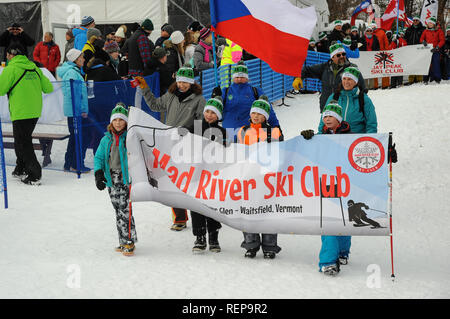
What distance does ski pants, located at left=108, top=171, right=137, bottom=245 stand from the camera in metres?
7.07

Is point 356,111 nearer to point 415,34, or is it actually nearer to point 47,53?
point 47,53

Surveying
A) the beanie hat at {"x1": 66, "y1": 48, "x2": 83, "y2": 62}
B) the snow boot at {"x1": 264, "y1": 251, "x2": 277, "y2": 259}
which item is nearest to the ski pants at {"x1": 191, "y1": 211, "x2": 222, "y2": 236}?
the snow boot at {"x1": 264, "y1": 251, "x2": 277, "y2": 259}

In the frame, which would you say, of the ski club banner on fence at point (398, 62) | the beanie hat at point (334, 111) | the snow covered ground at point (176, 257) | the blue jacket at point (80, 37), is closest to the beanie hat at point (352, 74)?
the beanie hat at point (334, 111)

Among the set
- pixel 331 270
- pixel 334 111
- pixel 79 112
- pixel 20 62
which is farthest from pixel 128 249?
pixel 20 62

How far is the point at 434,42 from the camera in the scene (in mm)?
21062

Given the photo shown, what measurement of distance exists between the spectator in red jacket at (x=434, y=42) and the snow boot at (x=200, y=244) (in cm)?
1539

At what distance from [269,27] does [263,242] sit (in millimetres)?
2599

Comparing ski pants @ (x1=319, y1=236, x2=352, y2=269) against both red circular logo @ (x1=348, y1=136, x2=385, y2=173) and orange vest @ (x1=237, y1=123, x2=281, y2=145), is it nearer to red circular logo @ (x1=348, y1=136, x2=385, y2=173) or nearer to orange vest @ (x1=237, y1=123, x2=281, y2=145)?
red circular logo @ (x1=348, y1=136, x2=385, y2=173)

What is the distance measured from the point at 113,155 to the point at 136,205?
245 centimetres

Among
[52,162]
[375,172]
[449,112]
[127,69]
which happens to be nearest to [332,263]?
[375,172]

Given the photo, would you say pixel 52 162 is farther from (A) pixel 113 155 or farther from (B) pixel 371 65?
(B) pixel 371 65

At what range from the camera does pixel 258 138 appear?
22.7ft

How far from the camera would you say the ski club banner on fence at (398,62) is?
2020 cm

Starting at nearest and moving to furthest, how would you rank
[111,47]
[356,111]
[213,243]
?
[213,243] → [356,111] → [111,47]
